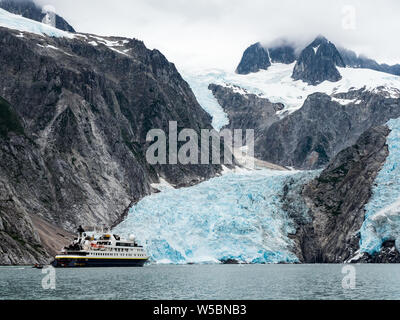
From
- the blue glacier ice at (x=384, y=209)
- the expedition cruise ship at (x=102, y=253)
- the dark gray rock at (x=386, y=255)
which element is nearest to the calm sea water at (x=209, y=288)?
the expedition cruise ship at (x=102, y=253)

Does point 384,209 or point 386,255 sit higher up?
point 384,209

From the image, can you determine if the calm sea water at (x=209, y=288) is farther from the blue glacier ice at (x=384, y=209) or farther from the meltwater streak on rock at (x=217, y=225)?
the meltwater streak on rock at (x=217, y=225)

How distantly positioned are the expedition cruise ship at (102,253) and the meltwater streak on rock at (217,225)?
344 inches

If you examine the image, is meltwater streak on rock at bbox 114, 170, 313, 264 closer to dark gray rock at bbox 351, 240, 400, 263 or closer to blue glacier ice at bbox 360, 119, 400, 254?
dark gray rock at bbox 351, 240, 400, 263

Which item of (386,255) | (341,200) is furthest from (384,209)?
(341,200)

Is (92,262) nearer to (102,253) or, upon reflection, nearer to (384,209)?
(102,253)

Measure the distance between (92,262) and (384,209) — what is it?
212 feet

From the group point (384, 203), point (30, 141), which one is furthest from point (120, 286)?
point (30, 141)

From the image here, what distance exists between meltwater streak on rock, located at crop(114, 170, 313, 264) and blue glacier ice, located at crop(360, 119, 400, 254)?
19039 millimetres

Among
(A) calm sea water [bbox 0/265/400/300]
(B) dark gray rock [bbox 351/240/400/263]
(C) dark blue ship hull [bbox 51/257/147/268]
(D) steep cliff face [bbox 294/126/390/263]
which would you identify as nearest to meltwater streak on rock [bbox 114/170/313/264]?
(D) steep cliff face [bbox 294/126/390/263]

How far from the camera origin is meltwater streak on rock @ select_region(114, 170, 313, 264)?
136125 mm

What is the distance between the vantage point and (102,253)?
123m
